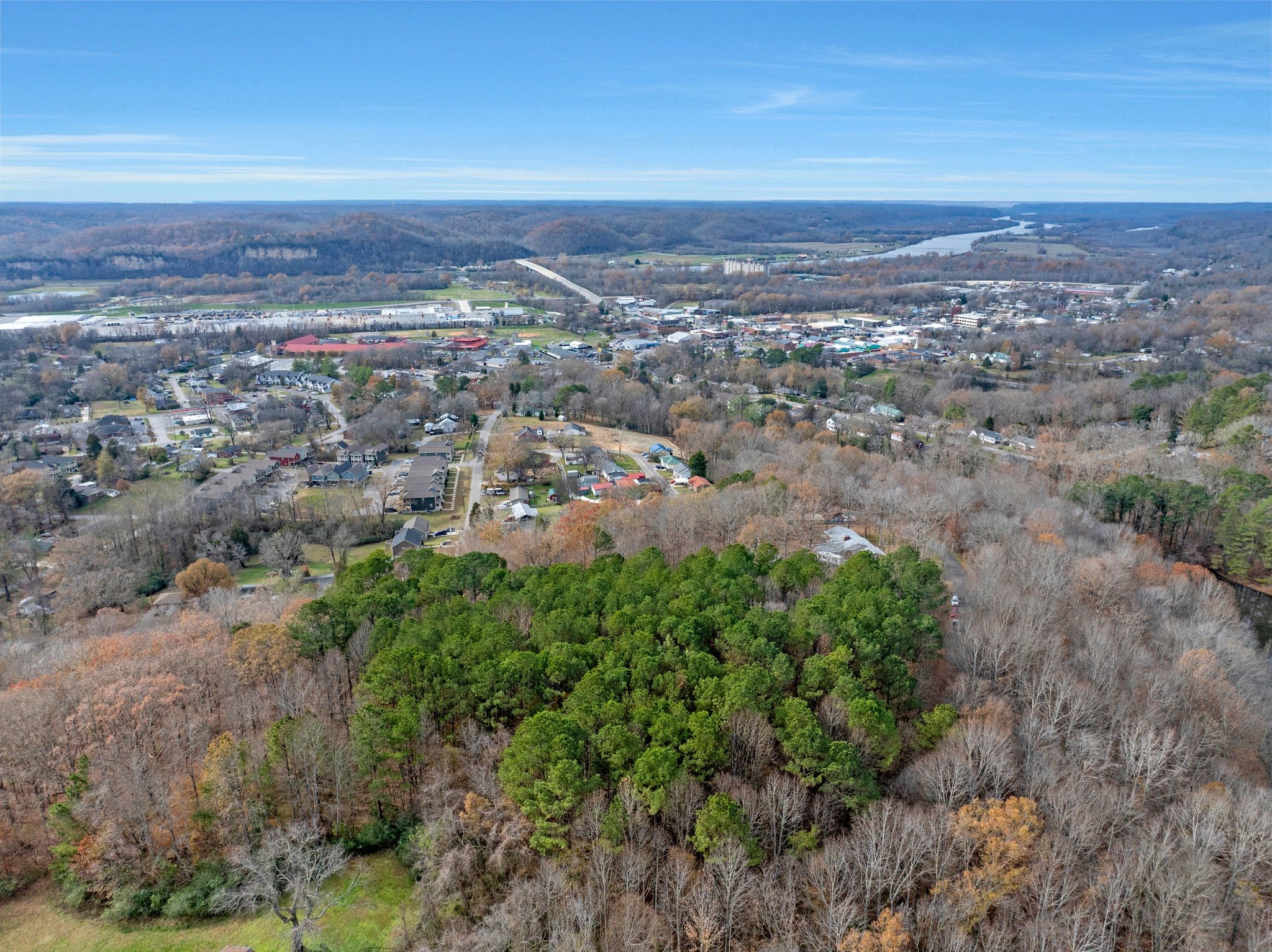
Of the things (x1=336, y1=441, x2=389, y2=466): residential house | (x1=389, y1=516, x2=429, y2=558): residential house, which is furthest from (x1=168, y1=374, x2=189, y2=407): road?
(x1=389, y1=516, x2=429, y2=558): residential house

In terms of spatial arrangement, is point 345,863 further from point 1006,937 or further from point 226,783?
point 1006,937

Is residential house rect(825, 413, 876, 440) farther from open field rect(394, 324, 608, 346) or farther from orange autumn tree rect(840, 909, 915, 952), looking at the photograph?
orange autumn tree rect(840, 909, 915, 952)

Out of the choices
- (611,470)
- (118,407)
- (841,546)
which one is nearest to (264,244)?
(118,407)

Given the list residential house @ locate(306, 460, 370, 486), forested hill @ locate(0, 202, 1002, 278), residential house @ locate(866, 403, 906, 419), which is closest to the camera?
residential house @ locate(306, 460, 370, 486)

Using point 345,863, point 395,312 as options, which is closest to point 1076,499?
point 345,863

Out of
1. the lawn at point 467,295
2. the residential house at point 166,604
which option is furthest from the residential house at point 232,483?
the lawn at point 467,295
